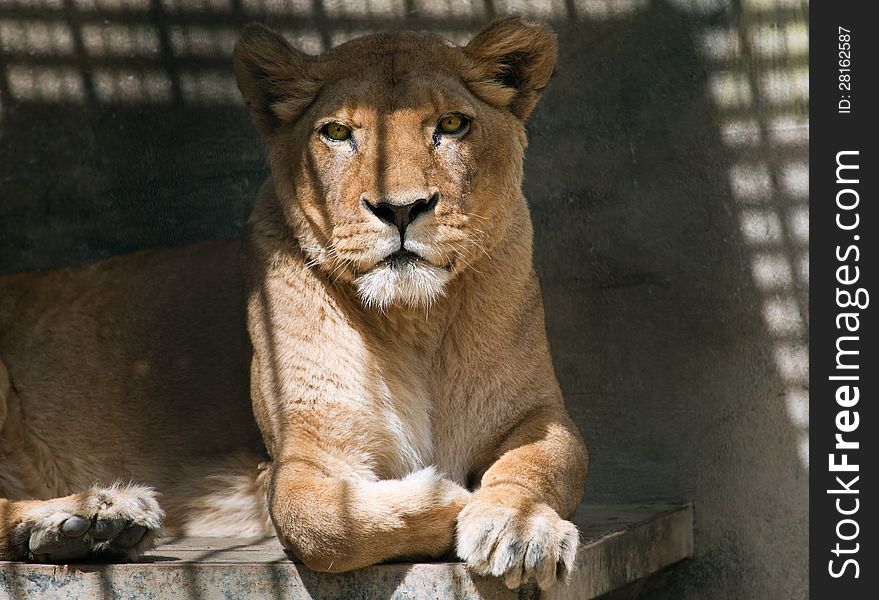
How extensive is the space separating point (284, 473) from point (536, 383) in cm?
85

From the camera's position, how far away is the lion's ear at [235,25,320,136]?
380cm

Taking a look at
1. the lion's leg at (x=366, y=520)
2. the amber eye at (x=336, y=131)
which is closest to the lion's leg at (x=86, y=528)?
the lion's leg at (x=366, y=520)

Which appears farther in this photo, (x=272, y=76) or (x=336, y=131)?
(x=272, y=76)

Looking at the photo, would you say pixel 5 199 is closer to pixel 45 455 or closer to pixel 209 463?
pixel 45 455

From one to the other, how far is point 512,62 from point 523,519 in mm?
1518

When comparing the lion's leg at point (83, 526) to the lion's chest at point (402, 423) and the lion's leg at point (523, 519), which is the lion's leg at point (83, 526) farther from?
the lion's leg at point (523, 519)

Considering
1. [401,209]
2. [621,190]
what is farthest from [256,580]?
[621,190]

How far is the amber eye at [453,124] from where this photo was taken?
3.55 metres

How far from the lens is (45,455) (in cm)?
436

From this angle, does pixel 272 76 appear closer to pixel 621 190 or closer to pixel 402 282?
pixel 402 282

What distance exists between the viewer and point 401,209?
10.9 feet

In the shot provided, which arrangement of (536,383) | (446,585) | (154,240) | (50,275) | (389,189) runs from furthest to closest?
(154,240), (50,275), (536,383), (389,189), (446,585)

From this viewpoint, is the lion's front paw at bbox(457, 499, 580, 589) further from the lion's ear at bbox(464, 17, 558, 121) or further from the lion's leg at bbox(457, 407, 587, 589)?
the lion's ear at bbox(464, 17, 558, 121)

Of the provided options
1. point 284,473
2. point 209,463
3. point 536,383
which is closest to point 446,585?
point 284,473
